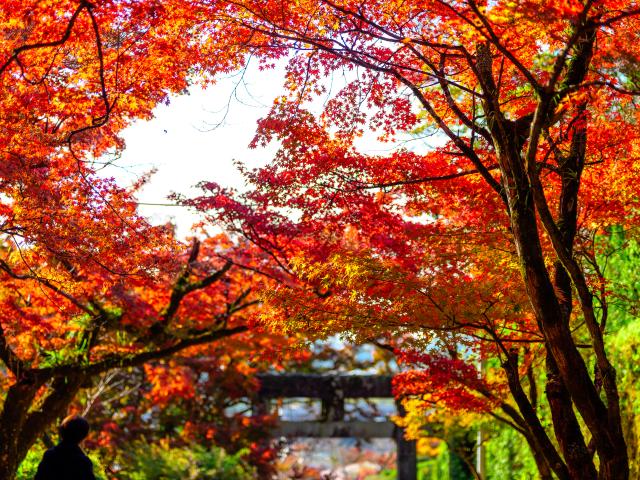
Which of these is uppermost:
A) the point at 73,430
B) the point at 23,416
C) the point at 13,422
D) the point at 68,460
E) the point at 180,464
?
the point at 180,464

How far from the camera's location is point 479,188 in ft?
26.4

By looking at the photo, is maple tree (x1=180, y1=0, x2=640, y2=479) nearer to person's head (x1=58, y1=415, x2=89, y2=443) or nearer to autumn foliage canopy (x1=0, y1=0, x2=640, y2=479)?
autumn foliage canopy (x1=0, y1=0, x2=640, y2=479)

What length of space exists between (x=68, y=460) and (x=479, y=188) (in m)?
4.75

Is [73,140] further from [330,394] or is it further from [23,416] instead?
[330,394]

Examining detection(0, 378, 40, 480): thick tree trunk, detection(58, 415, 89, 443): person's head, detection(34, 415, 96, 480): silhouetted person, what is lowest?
detection(34, 415, 96, 480): silhouetted person

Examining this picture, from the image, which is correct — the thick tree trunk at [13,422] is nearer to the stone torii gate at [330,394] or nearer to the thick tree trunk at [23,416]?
the thick tree trunk at [23,416]

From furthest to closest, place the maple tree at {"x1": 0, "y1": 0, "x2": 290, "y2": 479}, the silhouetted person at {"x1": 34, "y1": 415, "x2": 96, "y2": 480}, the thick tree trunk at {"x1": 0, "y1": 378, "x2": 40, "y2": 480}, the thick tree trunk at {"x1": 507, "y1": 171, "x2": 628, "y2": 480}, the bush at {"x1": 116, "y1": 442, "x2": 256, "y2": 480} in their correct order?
the bush at {"x1": 116, "y1": 442, "x2": 256, "y2": 480} → the thick tree trunk at {"x1": 0, "y1": 378, "x2": 40, "y2": 480} → the maple tree at {"x1": 0, "y1": 0, "x2": 290, "y2": 479} → the thick tree trunk at {"x1": 507, "y1": 171, "x2": 628, "y2": 480} → the silhouetted person at {"x1": 34, "y1": 415, "x2": 96, "y2": 480}

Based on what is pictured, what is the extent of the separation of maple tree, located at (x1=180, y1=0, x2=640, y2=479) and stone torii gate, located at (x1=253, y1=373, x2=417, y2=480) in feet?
37.2

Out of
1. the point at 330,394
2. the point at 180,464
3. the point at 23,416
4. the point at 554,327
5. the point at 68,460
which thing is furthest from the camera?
the point at 330,394

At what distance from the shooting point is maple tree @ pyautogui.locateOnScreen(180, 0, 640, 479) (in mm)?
6059

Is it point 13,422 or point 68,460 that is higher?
point 13,422

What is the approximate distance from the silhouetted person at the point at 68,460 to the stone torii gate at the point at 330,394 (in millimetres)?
14603

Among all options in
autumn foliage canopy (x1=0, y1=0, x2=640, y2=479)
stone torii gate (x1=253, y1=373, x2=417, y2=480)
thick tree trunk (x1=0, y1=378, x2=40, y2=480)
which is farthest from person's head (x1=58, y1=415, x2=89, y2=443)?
stone torii gate (x1=253, y1=373, x2=417, y2=480)

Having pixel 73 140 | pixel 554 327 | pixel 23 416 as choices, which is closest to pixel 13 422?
pixel 23 416
